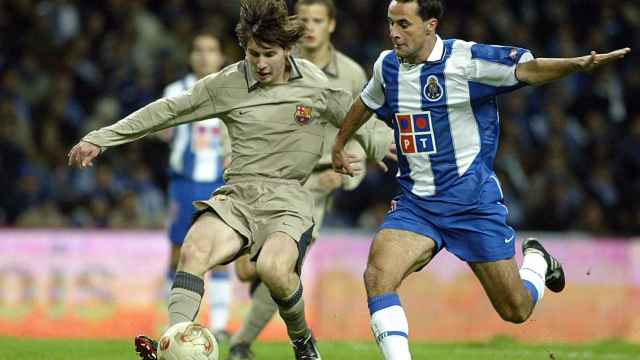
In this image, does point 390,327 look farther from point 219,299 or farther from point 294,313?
point 219,299

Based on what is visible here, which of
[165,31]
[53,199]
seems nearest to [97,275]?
[53,199]

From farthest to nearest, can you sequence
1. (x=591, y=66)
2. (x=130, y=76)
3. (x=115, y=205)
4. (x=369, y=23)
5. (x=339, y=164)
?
(x=369, y=23), (x=130, y=76), (x=115, y=205), (x=339, y=164), (x=591, y=66)

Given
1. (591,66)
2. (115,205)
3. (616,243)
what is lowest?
(616,243)

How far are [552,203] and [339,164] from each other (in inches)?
320

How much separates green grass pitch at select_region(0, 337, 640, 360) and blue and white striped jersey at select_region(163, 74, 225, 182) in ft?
5.35

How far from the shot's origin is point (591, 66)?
6.86 meters

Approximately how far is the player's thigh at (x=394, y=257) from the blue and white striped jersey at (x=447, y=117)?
0.30 m

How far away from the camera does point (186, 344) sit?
7.02m

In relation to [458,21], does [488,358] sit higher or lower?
lower

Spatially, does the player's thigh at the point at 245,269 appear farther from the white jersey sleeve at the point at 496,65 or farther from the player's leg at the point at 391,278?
the white jersey sleeve at the point at 496,65

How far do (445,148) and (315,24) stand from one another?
2.78 metres

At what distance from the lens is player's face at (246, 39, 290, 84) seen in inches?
308

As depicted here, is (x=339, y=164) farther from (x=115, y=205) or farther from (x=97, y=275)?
(x=115, y=205)

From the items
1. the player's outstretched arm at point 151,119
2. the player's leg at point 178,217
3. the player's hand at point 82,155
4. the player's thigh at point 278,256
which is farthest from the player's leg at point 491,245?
the player's leg at point 178,217
